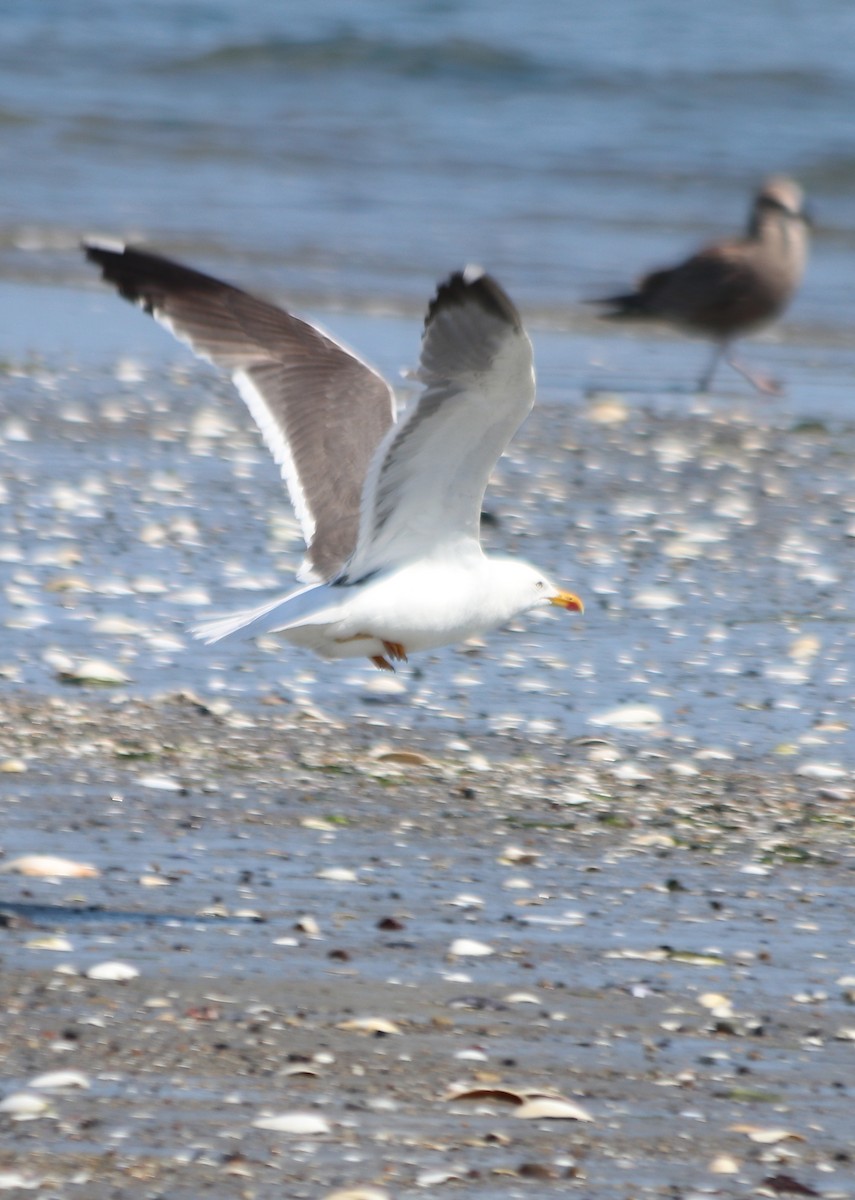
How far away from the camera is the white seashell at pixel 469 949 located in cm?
448

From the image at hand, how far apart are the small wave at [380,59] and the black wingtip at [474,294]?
2067cm

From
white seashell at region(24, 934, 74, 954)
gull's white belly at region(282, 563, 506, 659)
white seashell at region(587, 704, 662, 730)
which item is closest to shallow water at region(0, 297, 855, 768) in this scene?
white seashell at region(587, 704, 662, 730)

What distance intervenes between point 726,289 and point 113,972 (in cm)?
902

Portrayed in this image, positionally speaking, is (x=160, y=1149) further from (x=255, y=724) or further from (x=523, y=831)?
(x=255, y=724)

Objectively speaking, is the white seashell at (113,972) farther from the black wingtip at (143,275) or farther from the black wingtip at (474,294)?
the black wingtip at (143,275)

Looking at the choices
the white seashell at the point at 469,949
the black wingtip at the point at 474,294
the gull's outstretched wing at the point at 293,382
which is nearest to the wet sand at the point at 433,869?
the white seashell at the point at 469,949

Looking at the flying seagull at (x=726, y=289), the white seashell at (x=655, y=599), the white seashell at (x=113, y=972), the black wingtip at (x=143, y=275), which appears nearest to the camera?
the white seashell at (x=113, y=972)

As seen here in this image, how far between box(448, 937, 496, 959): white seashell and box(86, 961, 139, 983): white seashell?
26.5 inches

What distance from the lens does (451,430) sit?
17.1ft

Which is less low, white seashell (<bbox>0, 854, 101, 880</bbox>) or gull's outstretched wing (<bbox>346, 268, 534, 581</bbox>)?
gull's outstretched wing (<bbox>346, 268, 534, 581</bbox>)

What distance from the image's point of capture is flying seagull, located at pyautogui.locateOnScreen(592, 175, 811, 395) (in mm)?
12547

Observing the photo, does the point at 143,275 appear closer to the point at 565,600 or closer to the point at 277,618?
the point at 277,618

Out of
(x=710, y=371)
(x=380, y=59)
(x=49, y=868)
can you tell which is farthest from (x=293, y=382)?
(x=380, y=59)

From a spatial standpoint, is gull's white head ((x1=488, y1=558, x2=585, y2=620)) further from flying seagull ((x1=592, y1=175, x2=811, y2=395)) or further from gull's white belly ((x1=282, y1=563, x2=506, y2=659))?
flying seagull ((x1=592, y1=175, x2=811, y2=395))
